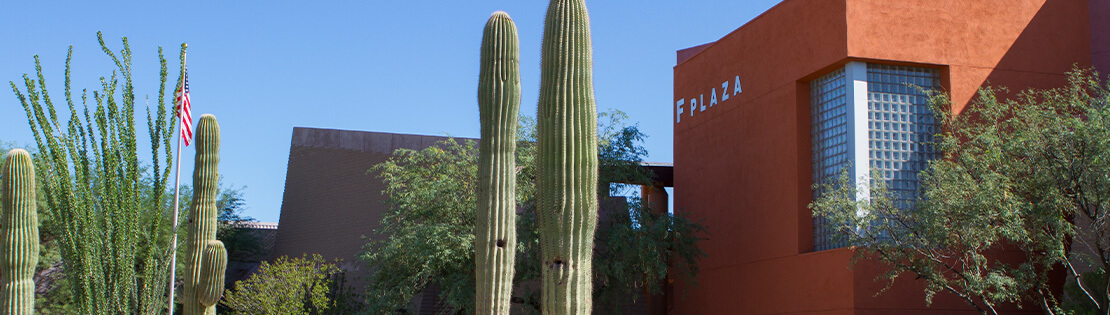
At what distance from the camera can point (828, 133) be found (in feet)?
62.1

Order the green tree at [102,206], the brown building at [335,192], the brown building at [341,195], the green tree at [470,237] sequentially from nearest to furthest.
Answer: the green tree at [102,206] → the green tree at [470,237] → the brown building at [341,195] → the brown building at [335,192]

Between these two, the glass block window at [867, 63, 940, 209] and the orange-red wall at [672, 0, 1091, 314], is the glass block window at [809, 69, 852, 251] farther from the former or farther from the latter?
the glass block window at [867, 63, 940, 209]

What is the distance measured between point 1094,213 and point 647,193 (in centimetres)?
1468

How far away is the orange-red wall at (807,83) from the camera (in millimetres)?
18281

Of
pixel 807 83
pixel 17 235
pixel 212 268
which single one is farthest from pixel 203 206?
pixel 807 83

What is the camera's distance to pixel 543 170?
31.6 feet

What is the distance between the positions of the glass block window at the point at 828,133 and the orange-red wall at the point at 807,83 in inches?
7.4

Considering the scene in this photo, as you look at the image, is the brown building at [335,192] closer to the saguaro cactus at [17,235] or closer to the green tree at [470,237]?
the green tree at [470,237]


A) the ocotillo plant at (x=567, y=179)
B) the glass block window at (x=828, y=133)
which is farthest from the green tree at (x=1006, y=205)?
the ocotillo plant at (x=567, y=179)

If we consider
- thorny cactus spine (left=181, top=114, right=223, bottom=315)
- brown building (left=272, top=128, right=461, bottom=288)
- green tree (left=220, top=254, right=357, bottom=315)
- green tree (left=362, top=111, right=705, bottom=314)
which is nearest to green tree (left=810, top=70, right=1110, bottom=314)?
green tree (left=362, top=111, right=705, bottom=314)

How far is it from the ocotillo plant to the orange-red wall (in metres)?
9.30

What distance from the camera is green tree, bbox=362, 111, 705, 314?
20.9 metres

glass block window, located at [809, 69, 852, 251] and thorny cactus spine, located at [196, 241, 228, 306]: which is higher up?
glass block window, located at [809, 69, 852, 251]

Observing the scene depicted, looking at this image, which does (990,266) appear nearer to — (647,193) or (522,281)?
(522,281)
